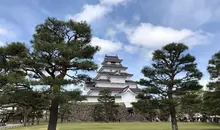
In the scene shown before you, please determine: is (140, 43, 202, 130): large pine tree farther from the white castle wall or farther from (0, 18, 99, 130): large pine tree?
the white castle wall

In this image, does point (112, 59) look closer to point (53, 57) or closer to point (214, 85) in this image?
point (214, 85)

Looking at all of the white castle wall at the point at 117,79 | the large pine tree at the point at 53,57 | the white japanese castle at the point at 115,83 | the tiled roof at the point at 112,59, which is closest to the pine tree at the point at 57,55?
the large pine tree at the point at 53,57

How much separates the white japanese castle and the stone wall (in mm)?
1760

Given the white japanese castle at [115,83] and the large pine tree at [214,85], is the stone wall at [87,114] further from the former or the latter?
the large pine tree at [214,85]

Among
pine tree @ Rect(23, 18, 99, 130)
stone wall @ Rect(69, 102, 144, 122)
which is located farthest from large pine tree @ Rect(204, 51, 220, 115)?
stone wall @ Rect(69, 102, 144, 122)

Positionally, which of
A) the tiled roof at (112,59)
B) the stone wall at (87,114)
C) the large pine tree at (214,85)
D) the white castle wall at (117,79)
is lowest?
the stone wall at (87,114)

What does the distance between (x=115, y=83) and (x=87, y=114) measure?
10.2 m

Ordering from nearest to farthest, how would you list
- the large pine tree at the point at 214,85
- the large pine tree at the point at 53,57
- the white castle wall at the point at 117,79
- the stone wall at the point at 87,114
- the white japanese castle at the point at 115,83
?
1. the large pine tree at the point at 53,57
2. the large pine tree at the point at 214,85
3. the stone wall at the point at 87,114
4. the white japanese castle at the point at 115,83
5. the white castle wall at the point at 117,79

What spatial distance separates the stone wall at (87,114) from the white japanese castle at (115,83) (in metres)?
1.76

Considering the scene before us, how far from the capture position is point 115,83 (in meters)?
42.4

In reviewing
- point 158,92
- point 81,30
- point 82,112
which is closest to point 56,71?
point 81,30

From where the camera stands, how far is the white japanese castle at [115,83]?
1510 inches

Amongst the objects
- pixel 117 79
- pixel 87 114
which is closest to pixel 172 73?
pixel 87 114

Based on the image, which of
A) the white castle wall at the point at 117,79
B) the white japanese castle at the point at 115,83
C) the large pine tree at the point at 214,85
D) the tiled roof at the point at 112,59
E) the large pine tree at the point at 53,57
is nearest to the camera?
the large pine tree at the point at 53,57
